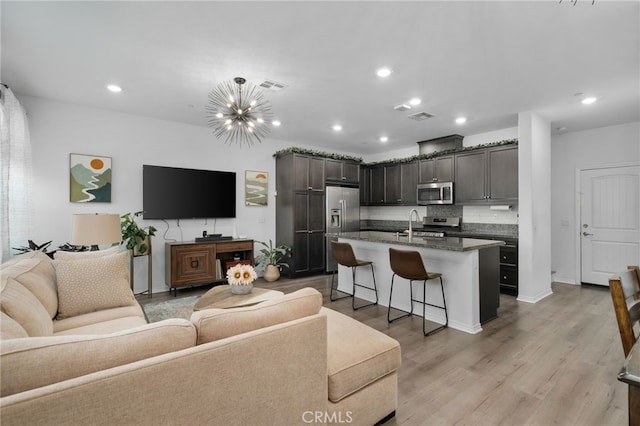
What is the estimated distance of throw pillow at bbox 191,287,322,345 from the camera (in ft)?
4.05

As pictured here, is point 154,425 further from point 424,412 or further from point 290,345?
point 424,412

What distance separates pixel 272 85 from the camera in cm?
346

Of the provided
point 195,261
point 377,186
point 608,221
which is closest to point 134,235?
point 195,261

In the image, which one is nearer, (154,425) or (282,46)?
(154,425)

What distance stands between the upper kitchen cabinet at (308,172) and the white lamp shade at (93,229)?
10.4 feet

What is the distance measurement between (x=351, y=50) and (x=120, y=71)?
2.41 metres

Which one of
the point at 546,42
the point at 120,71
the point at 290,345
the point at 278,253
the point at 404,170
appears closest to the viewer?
the point at 290,345

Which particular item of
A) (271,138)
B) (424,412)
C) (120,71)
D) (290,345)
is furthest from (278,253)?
(290,345)

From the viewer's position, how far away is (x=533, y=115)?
14.1ft

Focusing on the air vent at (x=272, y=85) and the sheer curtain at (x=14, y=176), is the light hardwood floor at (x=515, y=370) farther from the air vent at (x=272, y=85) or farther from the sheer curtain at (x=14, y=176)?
the sheer curtain at (x=14, y=176)

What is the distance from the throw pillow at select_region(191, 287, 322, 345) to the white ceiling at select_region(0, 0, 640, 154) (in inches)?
80.4

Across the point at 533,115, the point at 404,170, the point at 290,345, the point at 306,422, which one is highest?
the point at 533,115

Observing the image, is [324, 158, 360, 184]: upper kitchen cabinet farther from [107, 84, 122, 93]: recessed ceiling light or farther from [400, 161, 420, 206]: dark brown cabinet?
[107, 84, 122, 93]: recessed ceiling light

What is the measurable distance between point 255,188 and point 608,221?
615 cm
